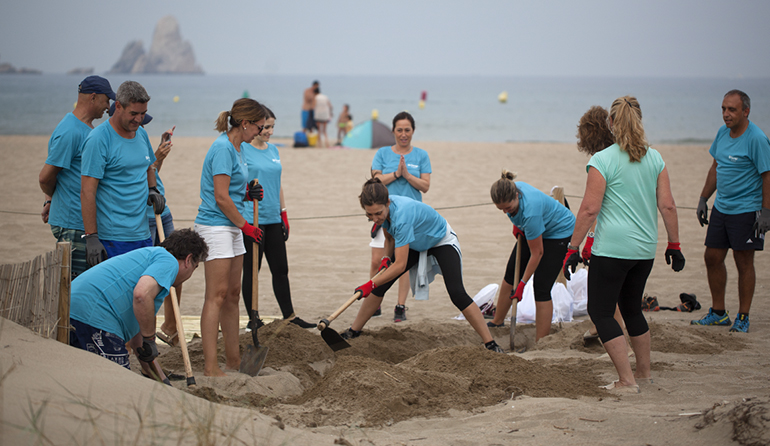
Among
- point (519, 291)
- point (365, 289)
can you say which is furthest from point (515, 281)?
point (365, 289)

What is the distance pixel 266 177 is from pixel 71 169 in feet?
5.06

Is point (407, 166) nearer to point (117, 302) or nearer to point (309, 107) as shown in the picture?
point (117, 302)

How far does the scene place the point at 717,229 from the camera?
5223 mm

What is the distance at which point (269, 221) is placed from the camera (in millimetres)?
5070

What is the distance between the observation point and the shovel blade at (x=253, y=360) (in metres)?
4.02

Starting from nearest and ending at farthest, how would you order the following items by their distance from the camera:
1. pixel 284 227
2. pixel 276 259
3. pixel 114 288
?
pixel 114 288 → pixel 276 259 → pixel 284 227

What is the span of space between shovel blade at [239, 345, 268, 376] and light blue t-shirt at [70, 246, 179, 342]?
103cm

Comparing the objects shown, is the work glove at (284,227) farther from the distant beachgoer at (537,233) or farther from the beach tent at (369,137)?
the beach tent at (369,137)

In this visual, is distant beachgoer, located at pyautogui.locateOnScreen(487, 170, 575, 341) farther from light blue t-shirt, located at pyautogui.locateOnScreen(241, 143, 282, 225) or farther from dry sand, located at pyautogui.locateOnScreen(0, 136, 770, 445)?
light blue t-shirt, located at pyautogui.locateOnScreen(241, 143, 282, 225)

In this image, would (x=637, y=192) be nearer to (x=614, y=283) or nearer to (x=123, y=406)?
(x=614, y=283)

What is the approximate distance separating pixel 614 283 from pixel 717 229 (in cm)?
231

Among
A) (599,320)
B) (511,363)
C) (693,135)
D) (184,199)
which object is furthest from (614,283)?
(693,135)

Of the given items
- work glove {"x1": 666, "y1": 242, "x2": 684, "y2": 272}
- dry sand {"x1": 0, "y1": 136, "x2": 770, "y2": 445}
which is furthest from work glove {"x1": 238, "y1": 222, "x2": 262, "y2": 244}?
work glove {"x1": 666, "y1": 242, "x2": 684, "y2": 272}

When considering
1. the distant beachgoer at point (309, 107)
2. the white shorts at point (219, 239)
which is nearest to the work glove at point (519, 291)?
the white shorts at point (219, 239)
